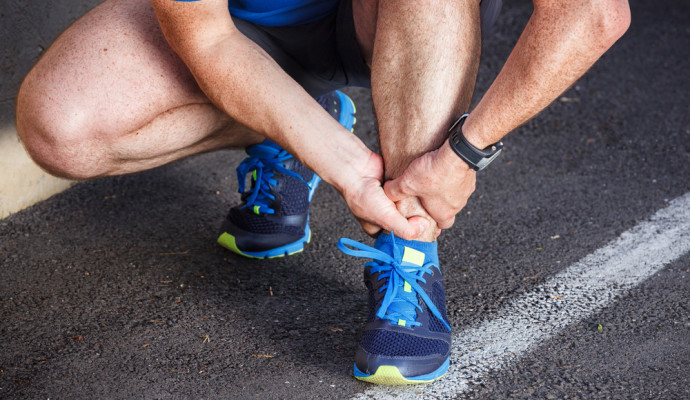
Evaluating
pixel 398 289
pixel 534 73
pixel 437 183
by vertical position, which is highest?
pixel 534 73

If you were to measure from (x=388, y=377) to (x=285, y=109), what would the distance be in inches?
24.3

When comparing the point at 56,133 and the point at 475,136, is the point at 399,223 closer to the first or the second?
the point at 475,136

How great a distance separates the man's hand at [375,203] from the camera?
5.02 ft

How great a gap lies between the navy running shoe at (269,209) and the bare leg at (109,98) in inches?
8.4

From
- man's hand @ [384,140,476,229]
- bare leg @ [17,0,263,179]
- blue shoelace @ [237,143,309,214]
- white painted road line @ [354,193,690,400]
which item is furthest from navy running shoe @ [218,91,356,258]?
white painted road line @ [354,193,690,400]

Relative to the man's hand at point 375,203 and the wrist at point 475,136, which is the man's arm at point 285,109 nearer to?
the man's hand at point 375,203

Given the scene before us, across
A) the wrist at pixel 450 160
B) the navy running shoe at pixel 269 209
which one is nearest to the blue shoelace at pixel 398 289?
the wrist at pixel 450 160

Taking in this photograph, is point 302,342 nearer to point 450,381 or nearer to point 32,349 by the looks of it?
point 450,381

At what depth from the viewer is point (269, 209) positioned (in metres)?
1.98

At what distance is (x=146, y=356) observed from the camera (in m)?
1.55

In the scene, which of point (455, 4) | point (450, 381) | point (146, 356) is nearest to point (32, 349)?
point (146, 356)

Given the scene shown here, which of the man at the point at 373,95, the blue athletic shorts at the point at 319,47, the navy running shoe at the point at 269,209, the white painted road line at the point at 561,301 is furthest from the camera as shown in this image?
the navy running shoe at the point at 269,209

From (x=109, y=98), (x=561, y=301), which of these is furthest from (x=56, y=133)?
(x=561, y=301)

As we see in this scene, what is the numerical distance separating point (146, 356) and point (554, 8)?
112 centimetres
